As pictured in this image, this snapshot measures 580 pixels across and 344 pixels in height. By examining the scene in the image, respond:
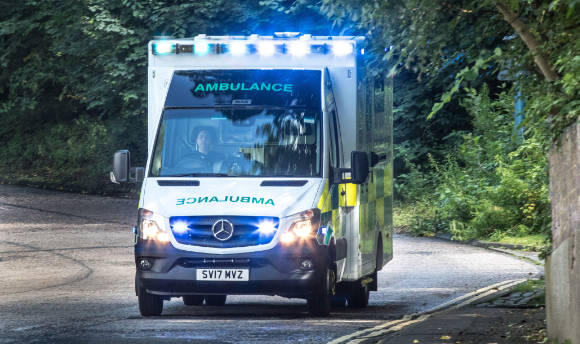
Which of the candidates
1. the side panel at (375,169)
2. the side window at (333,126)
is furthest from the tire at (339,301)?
the side window at (333,126)

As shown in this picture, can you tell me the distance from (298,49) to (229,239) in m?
2.40

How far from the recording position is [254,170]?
12445mm

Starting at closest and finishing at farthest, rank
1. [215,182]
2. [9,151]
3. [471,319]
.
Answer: [471,319], [215,182], [9,151]

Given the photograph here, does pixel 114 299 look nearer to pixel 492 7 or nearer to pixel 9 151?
pixel 492 7

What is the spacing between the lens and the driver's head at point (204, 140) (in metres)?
12.6

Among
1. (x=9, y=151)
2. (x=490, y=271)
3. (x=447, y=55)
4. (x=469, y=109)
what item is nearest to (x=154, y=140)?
(x=447, y=55)

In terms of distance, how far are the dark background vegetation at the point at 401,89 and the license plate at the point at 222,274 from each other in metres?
2.43

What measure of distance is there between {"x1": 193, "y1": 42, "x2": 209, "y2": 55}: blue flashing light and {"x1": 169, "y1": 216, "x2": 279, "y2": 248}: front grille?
2.10m

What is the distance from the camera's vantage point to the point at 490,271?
1817 centimetres

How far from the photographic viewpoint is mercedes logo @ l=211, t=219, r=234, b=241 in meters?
11.8

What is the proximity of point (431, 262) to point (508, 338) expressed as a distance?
987 cm

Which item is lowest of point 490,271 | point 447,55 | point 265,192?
point 490,271

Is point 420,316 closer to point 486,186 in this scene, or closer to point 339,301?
point 339,301

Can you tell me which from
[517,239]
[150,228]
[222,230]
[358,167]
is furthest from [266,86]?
[517,239]
